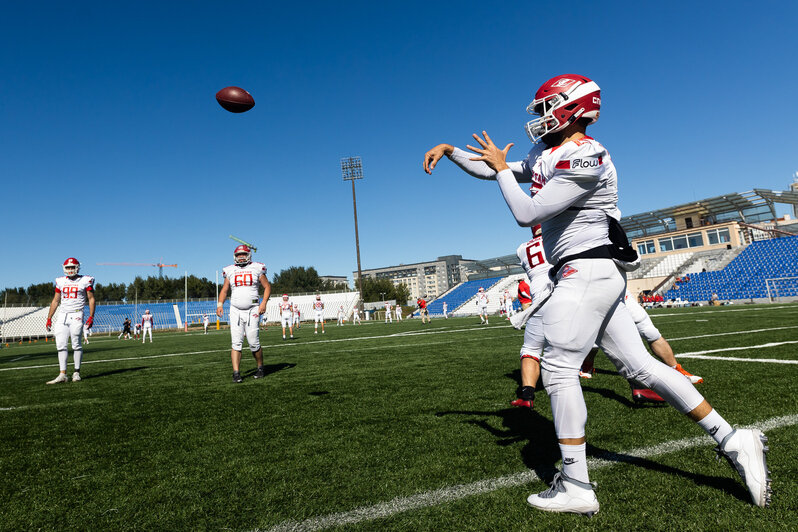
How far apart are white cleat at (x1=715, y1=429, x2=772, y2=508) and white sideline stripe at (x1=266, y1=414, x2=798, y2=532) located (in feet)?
2.04

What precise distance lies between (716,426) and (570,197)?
54.8 inches

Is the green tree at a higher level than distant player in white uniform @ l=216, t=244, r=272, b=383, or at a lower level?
higher

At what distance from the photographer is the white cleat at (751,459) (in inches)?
85.1

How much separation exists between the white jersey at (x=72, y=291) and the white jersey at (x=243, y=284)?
3.13 m

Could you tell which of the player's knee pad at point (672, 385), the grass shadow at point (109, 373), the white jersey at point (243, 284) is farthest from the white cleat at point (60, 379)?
the player's knee pad at point (672, 385)

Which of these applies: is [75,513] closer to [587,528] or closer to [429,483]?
[429,483]

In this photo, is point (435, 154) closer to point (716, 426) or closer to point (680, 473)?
point (716, 426)

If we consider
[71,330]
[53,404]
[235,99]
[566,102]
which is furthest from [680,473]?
[71,330]

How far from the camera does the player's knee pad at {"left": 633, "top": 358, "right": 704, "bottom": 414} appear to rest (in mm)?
2352

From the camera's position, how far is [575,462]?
2.24m

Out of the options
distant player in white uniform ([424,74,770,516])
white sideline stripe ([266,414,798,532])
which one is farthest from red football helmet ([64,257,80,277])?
distant player in white uniform ([424,74,770,516])

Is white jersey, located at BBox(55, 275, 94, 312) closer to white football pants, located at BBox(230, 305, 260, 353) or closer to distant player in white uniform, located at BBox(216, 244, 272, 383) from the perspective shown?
distant player in white uniform, located at BBox(216, 244, 272, 383)

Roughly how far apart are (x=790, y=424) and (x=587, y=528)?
7.59 feet

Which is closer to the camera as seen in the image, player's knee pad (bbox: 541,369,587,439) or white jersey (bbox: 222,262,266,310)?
player's knee pad (bbox: 541,369,587,439)
